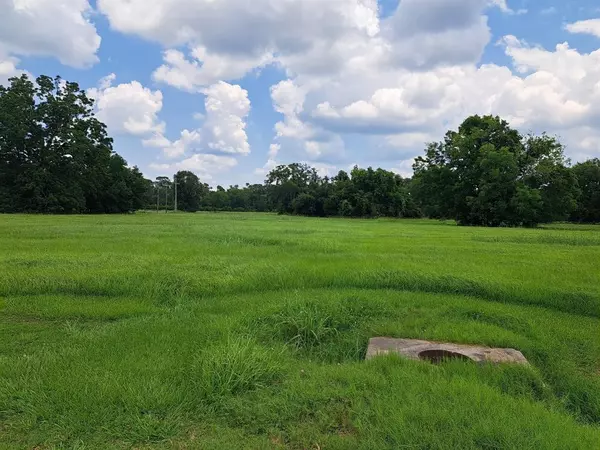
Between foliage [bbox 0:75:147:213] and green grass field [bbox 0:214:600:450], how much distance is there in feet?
152

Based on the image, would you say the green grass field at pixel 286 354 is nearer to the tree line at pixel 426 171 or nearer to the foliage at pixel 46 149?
the tree line at pixel 426 171

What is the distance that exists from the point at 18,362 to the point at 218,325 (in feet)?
8.12

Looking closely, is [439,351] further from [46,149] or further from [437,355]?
[46,149]

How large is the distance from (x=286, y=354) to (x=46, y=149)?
188 feet

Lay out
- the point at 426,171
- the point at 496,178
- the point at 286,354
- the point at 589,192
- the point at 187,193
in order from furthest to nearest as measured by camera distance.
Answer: the point at 187,193
the point at 589,192
the point at 426,171
the point at 496,178
the point at 286,354

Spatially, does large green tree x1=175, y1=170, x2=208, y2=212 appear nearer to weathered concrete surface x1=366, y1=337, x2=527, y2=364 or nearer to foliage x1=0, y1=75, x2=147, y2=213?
foliage x1=0, y1=75, x2=147, y2=213

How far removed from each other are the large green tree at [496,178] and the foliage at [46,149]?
137 ft

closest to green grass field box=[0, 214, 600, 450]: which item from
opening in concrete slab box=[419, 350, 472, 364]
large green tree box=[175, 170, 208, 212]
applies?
opening in concrete slab box=[419, 350, 472, 364]

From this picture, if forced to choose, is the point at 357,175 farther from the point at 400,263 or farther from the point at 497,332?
the point at 497,332

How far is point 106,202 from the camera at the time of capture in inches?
2653

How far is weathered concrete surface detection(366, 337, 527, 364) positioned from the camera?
211 inches

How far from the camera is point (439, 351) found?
18.4 ft

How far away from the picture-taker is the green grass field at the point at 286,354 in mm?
3645

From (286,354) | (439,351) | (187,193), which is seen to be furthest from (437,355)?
(187,193)
